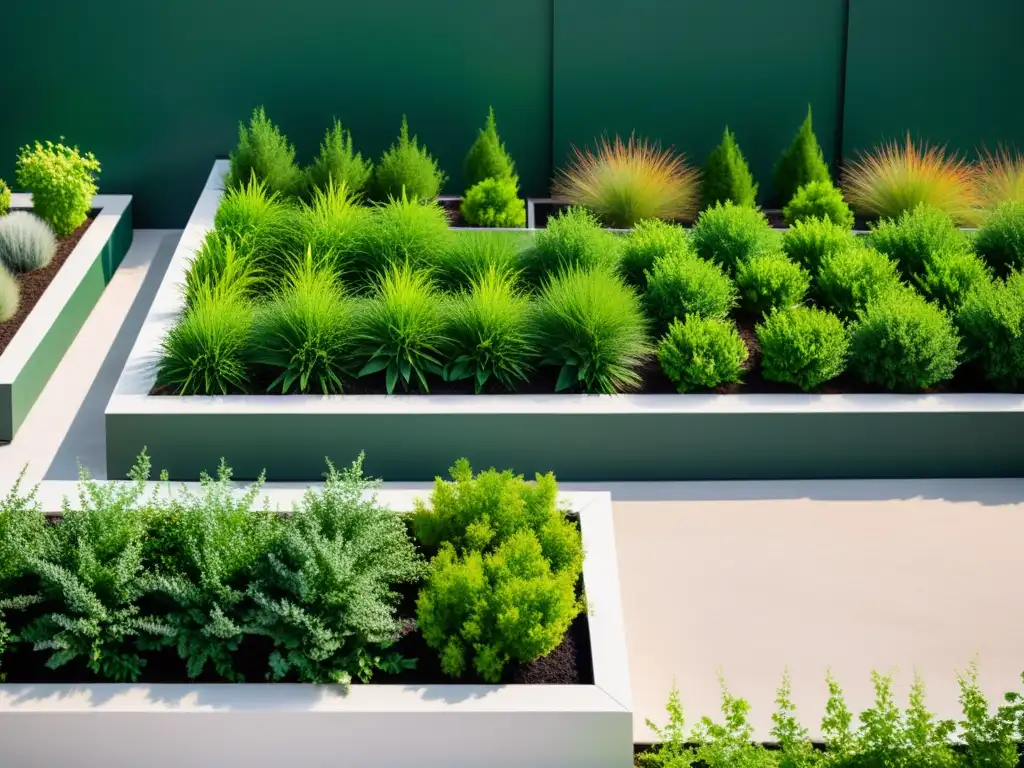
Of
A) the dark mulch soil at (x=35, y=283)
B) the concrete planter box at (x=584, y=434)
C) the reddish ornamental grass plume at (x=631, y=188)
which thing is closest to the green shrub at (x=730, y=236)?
the reddish ornamental grass plume at (x=631, y=188)

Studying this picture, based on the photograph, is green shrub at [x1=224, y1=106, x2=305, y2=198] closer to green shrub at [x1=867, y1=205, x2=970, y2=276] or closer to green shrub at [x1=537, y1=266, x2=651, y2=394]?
green shrub at [x1=537, y1=266, x2=651, y2=394]

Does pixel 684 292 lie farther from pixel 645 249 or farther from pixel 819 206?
pixel 819 206

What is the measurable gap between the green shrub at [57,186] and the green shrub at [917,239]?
4579 millimetres

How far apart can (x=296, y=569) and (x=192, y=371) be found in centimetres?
199

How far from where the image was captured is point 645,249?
7207mm

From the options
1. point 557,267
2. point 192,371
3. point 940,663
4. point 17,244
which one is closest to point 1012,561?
point 940,663

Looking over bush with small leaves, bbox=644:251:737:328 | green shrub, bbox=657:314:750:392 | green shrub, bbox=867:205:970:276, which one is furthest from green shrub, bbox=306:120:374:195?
green shrub, bbox=867:205:970:276

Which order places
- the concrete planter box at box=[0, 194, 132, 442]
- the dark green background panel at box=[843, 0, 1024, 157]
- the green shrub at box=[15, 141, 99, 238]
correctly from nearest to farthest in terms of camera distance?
the concrete planter box at box=[0, 194, 132, 442], the green shrub at box=[15, 141, 99, 238], the dark green background panel at box=[843, 0, 1024, 157]

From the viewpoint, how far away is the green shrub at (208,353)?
6188 millimetres

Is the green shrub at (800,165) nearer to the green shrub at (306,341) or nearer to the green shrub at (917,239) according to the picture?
the green shrub at (917,239)

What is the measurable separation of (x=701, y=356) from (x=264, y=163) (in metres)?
3.40

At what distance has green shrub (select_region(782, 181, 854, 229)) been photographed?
8.23m

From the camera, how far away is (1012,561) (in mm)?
5578

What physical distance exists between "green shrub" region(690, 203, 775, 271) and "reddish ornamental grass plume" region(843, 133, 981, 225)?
127 centimetres
